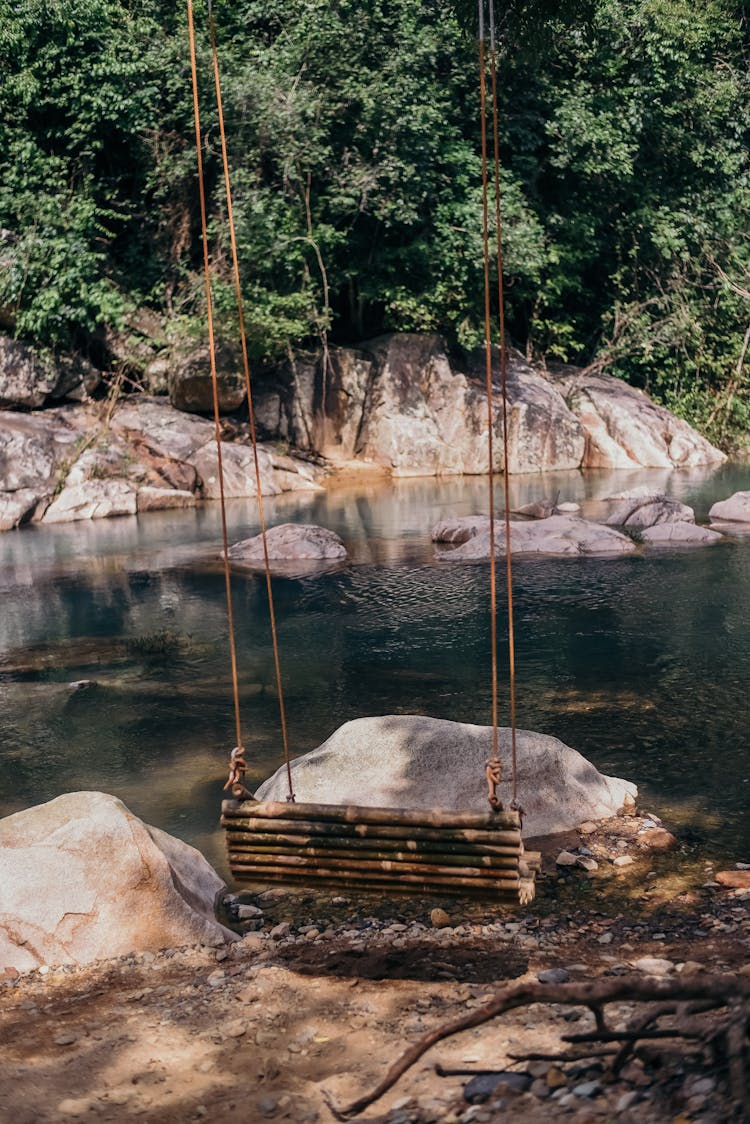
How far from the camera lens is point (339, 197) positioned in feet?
84.2

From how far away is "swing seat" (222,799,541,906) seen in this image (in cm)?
476

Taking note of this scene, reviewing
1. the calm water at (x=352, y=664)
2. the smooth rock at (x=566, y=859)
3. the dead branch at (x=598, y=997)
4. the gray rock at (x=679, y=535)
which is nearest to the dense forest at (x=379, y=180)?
the calm water at (x=352, y=664)

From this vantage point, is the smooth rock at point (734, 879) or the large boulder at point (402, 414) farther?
the large boulder at point (402, 414)

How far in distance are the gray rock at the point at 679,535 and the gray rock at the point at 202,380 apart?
10.7m

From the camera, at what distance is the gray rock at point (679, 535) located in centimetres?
1712

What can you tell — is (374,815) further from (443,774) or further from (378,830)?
(443,774)

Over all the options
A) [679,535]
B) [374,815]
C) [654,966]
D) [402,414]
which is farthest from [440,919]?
[402,414]

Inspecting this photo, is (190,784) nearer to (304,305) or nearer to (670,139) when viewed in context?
(304,305)

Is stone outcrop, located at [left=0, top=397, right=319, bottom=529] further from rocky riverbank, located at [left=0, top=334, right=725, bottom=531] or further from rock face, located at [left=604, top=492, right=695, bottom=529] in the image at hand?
rock face, located at [left=604, top=492, right=695, bottom=529]

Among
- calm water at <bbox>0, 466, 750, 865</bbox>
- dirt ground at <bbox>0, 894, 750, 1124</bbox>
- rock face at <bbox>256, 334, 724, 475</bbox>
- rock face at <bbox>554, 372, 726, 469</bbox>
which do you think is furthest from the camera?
rock face at <bbox>554, 372, 726, 469</bbox>

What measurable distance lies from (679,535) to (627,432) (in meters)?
11.4

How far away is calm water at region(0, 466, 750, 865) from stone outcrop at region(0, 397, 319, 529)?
3628 millimetres

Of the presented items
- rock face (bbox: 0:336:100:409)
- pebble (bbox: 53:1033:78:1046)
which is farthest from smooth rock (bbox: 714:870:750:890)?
rock face (bbox: 0:336:100:409)

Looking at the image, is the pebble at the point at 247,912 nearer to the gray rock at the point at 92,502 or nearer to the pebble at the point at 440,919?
the pebble at the point at 440,919
